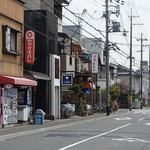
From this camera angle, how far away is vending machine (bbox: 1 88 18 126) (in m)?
25.1

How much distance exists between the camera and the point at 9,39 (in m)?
26.1

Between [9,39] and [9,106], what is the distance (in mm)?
4197

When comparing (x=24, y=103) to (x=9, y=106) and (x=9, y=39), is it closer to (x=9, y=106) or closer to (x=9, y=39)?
(x=9, y=106)

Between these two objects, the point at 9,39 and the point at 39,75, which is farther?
the point at 39,75

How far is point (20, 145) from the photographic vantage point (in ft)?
52.1

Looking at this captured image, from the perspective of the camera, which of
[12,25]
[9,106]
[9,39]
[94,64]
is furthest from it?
[94,64]

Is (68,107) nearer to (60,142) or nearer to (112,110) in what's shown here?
(112,110)

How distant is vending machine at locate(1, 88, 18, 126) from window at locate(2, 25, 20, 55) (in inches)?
98.2

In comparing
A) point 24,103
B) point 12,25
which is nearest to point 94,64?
point 24,103

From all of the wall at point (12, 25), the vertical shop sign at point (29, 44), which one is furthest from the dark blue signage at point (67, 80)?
the wall at point (12, 25)

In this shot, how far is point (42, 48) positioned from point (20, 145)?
20.0 metres

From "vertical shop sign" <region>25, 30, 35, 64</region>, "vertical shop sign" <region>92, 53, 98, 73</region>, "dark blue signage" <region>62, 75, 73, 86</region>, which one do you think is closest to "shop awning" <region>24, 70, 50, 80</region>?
"vertical shop sign" <region>25, 30, 35, 64</region>

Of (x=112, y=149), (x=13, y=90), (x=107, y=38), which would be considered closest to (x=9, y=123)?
(x=13, y=90)

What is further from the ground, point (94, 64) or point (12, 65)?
point (94, 64)
